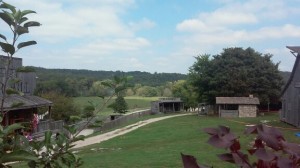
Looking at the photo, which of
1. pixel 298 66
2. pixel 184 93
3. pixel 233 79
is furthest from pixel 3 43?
pixel 184 93

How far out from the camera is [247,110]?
44.8 meters

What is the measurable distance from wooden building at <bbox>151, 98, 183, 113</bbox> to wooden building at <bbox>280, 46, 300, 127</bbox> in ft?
121

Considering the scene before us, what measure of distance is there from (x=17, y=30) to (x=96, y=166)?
1210 cm

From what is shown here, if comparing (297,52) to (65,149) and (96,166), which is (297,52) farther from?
(65,149)

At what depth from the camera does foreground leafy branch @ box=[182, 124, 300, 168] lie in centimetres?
133

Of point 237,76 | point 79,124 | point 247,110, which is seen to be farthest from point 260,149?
point 237,76

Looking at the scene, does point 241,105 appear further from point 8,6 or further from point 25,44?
point 8,6

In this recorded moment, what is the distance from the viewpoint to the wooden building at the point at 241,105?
44562 mm

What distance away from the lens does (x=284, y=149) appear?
4.64 ft

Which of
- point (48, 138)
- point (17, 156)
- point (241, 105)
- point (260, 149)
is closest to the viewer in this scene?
point (260, 149)

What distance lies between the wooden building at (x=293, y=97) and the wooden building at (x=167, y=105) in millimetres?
36814

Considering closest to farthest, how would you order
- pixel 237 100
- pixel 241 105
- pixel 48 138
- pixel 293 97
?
1. pixel 48 138
2. pixel 293 97
3. pixel 241 105
4. pixel 237 100

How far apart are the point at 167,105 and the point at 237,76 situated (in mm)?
25002

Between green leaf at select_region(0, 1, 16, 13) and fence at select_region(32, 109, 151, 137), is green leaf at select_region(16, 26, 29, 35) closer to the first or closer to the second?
green leaf at select_region(0, 1, 16, 13)
